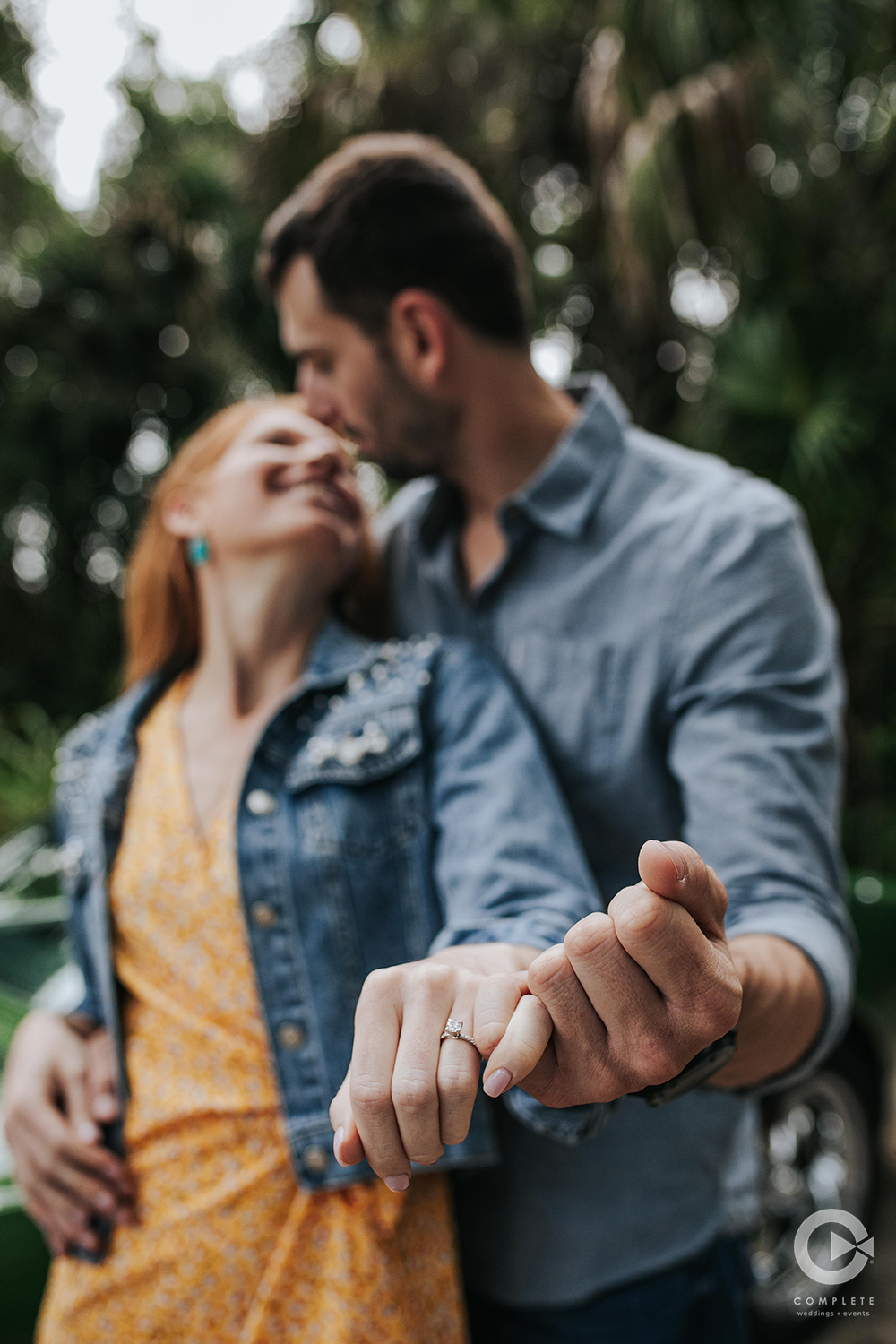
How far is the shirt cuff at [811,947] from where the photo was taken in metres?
0.91

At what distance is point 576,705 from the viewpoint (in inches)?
46.5

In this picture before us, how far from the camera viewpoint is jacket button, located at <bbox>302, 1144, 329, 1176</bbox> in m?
1.00

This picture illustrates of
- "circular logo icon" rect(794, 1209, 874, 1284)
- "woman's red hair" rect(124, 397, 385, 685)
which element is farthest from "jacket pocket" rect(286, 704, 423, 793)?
"circular logo icon" rect(794, 1209, 874, 1284)

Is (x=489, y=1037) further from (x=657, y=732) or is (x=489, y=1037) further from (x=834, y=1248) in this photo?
(x=834, y=1248)

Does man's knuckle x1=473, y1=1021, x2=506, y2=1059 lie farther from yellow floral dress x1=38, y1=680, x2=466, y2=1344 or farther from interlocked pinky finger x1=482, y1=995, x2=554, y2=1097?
yellow floral dress x1=38, y1=680, x2=466, y2=1344

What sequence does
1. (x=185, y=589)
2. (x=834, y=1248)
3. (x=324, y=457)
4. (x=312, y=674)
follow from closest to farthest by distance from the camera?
(x=312, y=674) → (x=324, y=457) → (x=185, y=589) → (x=834, y=1248)

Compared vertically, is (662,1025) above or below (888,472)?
above

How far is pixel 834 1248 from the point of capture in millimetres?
1815

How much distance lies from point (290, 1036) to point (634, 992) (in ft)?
2.01

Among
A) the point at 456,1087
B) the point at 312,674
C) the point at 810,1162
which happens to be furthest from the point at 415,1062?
the point at 810,1162

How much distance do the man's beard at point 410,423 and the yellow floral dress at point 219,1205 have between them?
607 mm

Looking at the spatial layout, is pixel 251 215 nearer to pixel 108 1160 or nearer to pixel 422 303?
pixel 422 303

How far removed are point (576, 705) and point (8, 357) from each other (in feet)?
→ 19.7

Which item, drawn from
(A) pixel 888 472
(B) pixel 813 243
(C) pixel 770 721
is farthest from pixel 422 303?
(B) pixel 813 243
